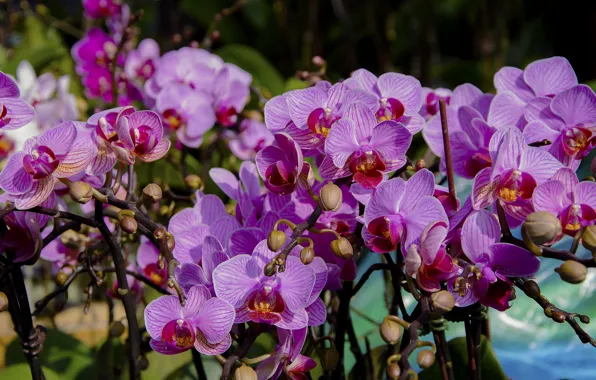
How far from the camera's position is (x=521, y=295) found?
2.02ft

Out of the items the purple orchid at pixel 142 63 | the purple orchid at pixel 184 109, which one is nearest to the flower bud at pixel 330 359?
the purple orchid at pixel 184 109

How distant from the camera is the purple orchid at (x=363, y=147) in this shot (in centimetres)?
39

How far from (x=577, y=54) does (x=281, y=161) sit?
226 centimetres

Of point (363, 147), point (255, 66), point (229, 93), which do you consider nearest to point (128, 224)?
point (363, 147)

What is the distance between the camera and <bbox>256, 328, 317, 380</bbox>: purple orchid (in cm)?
40

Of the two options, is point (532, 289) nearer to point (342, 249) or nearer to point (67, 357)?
point (342, 249)

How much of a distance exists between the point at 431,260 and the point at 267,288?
0.29 feet

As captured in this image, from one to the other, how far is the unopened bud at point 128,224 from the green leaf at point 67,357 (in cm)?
32

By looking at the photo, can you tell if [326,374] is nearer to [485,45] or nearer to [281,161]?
[281,161]

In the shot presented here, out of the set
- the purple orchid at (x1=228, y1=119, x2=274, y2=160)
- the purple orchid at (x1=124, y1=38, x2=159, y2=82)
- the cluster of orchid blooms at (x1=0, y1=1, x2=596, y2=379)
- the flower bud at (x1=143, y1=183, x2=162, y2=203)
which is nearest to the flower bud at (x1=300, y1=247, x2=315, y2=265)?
the cluster of orchid blooms at (x1=0, y1=1, x2=596, y2=379)

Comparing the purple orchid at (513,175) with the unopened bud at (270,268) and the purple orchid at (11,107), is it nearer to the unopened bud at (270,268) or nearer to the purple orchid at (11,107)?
the unopened bud at (270,268)

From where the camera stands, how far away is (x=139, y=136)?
42cm

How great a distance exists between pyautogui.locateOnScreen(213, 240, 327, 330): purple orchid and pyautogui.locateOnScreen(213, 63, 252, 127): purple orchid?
1.18ft

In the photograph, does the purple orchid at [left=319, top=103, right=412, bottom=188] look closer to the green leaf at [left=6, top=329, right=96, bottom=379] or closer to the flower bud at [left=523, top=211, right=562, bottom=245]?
the flower bud at [left=523, top=211, right=562, bottom=245]
